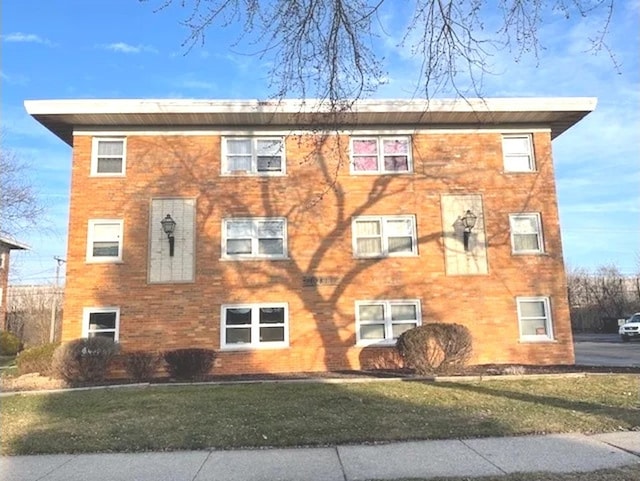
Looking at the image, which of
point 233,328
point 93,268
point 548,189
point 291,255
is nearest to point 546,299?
point 548,189

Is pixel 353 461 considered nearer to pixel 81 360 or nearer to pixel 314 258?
pixel 81 360

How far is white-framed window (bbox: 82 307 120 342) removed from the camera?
15641mm

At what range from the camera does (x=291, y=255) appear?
16266mm


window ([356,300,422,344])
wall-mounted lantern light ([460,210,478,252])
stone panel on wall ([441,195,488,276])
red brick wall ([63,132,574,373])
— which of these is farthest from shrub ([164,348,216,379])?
wall-mounted lantern light ([460,210,478,252])

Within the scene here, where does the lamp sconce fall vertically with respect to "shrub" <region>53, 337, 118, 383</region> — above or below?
above

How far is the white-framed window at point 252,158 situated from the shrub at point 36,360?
7166 millimetres

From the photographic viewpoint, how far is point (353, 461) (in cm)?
596

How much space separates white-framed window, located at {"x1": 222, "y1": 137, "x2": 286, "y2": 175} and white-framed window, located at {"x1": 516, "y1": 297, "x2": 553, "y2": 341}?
322 inches

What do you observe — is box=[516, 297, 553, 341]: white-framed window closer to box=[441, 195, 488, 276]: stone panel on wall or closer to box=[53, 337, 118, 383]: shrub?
box=[441, 195, 488, 276]: stone panel on wall

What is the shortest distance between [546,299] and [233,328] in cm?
924

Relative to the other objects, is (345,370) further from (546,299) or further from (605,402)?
(605,402)

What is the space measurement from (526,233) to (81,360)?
13.0m

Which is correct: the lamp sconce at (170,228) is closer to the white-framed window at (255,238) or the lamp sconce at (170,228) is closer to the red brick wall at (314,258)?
the red brick wall at (314,258)

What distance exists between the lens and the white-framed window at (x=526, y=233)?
55.1 feet
